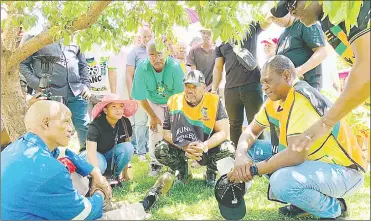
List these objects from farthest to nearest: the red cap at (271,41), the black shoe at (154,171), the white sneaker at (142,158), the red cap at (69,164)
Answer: the white sneaker at (142,158), the red cap at (271,41), the black shoe at (154,171), the red cap at (69,164)

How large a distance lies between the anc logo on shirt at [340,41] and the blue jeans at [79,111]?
3192 mm

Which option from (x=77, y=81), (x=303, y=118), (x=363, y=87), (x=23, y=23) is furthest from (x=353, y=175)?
(x=77, y=81)

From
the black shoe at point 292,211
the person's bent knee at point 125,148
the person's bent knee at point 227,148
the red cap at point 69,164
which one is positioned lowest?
the black shoe at point 292,211

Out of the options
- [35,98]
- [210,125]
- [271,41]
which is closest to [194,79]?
[210,125]

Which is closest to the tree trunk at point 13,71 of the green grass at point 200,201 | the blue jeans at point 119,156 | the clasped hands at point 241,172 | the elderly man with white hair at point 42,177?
the elderly man with white hair at point 42,177

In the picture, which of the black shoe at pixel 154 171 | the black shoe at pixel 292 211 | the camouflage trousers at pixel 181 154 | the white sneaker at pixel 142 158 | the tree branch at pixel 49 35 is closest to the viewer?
the tree branch at pixel 49 35

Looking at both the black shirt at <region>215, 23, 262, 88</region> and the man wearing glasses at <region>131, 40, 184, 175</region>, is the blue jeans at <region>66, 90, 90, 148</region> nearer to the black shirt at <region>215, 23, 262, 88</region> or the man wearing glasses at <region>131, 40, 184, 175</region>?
the man wearing glasses at <region>131, 40, 184, 175</region>

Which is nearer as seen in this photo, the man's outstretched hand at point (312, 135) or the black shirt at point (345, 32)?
the black shirt at point (345, 32)

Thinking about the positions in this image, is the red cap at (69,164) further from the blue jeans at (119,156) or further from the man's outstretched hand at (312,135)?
the man's outstretched hand at (312,135)

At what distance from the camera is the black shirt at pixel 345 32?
2311mm

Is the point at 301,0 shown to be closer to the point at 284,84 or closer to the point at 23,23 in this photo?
the point at 284,84

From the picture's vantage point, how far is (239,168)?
3.46 meters

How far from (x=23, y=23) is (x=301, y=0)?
182 centimetres

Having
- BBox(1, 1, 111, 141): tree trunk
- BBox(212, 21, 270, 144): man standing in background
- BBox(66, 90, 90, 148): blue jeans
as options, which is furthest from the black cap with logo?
BBox(1, 1, 111, 141): tree trunk
